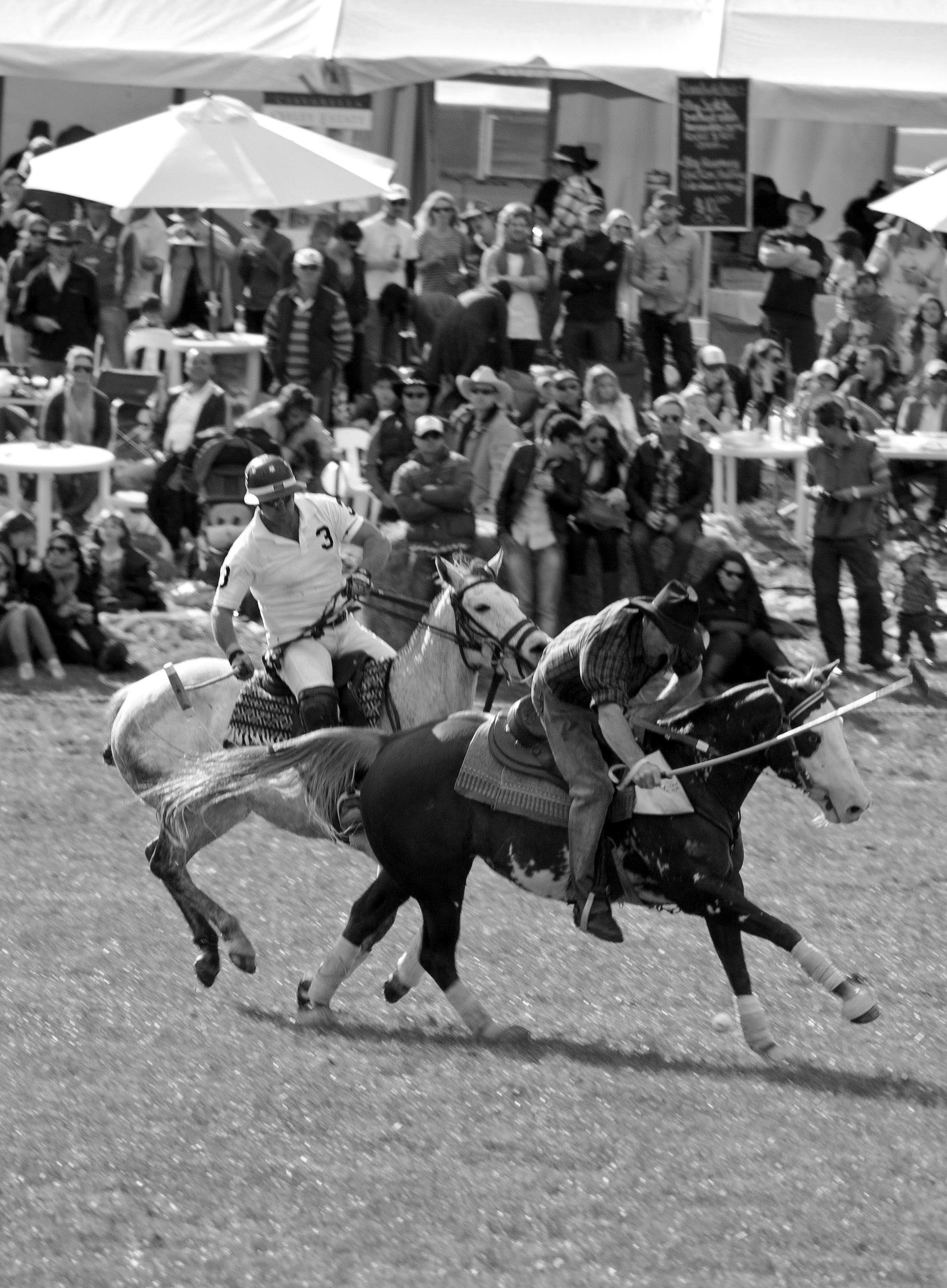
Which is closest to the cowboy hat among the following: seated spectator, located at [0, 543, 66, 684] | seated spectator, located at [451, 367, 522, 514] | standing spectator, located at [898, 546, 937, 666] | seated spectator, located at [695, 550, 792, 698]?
seated spectator, located at [451, 367, 522, 514]

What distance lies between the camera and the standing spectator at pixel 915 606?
1426cm

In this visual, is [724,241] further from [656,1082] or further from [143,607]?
[656,1082]

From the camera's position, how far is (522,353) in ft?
58.1

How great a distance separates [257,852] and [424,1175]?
4.18 meters

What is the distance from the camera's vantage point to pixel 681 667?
750cm

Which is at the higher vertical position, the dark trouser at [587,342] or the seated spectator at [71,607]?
the dark trouser at [587,342]

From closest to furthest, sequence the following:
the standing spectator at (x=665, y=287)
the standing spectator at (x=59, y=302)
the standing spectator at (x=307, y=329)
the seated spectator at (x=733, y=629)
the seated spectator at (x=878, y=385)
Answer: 1. the seated spectator at (x=733, y=629)
2. the standing spectator at (x=307, y=329)
3. the standing spectator at (x=59, y=302)
4. the seated spectator at (x=878, y=385)
5. the standing spectator at (x=665, y=287)

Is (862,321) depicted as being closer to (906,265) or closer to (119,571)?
(906,265)

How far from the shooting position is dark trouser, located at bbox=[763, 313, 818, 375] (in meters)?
19.0

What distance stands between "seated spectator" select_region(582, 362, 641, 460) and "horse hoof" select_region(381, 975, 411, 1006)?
8.06 meters

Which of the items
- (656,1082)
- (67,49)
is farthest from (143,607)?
(656,1082)

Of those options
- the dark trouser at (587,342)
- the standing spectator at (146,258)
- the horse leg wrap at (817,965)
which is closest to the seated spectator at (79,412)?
the standing spectator at (146,258)

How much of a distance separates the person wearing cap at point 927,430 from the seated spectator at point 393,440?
4.64 meters

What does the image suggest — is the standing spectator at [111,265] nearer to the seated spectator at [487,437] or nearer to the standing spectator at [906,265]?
the seated spectator at [487,437]
